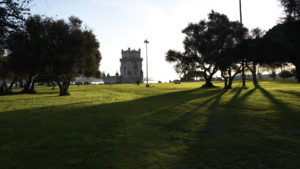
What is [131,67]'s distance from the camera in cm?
12900

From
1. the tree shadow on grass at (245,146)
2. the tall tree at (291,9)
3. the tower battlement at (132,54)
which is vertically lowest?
the tree shadow on grass at (245,146)

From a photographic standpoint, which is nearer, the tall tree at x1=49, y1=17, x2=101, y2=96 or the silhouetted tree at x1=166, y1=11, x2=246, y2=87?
the tall tree at x1=49, y1=17, x2=101, y2=96

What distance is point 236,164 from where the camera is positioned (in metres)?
4.16

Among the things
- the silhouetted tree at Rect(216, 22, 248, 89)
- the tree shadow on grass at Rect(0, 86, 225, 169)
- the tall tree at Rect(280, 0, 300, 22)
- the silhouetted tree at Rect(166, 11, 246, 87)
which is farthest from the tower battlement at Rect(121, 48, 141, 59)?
the tree shadow on grass at Rect(0, 86, 225, 169)

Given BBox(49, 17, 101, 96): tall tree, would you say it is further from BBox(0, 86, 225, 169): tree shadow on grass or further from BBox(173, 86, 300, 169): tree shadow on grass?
BBox(173, 86, 300, 169): tree shadow on grass

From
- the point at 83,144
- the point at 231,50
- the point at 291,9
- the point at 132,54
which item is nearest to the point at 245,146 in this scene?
the point at 83,144

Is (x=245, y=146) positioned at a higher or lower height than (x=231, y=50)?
lower

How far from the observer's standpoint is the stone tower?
12799 cm

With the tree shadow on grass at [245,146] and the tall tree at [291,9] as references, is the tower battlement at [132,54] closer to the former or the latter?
the tall tree at [291,9]

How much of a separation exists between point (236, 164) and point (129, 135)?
3.41m

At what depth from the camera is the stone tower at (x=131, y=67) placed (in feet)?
420

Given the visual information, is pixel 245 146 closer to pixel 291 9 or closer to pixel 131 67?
pixel 291 9

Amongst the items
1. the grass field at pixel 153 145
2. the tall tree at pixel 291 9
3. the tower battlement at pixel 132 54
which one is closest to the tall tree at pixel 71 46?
the grass field at pixel 153 145

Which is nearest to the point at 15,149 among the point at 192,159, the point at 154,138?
the point at 154,138
